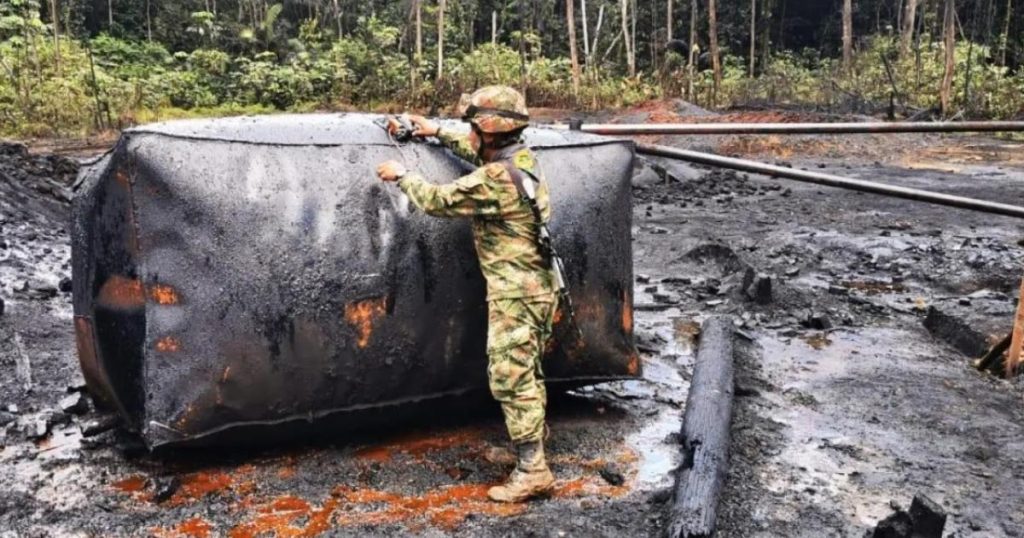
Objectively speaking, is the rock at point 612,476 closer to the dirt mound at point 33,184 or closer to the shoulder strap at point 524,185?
the shoulder strap at point 524,185

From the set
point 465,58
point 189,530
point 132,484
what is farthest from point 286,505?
point 465,58

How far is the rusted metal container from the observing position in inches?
136

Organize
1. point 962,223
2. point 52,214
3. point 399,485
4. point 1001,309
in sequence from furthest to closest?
point 962,223 < point 52,214 < point 1001,309 < point 399,485

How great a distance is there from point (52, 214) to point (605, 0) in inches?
1067

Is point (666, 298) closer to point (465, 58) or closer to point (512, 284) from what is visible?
point (512, 284)

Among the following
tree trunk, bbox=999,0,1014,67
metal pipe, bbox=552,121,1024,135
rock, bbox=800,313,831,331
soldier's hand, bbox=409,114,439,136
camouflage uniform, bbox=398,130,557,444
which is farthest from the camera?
tree trunk, bbox=999,0,1014,67

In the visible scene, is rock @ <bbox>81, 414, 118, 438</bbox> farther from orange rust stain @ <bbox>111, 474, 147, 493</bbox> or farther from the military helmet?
the military helmet

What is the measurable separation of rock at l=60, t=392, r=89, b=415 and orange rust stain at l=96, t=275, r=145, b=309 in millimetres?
1095

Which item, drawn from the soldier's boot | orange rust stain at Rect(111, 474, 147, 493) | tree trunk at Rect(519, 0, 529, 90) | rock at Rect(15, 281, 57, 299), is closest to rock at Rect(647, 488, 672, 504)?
the soldier's boot

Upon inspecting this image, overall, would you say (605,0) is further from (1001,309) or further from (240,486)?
(240,486)

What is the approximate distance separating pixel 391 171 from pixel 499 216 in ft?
1.65

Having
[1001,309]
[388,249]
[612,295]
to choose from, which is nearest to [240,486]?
[388,249]

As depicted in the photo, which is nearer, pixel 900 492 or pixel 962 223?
pixel 900 492

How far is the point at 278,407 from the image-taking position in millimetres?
3672
